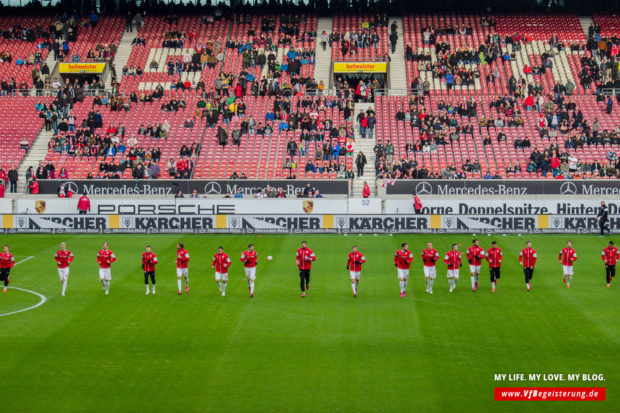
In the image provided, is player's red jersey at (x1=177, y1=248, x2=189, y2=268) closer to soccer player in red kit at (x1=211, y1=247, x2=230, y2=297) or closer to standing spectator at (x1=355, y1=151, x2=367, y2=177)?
soccer player in red kit at (x1=211, y1=247, x2=230, y2=297)

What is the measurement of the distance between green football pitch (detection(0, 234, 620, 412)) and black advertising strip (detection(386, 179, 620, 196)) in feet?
49.6

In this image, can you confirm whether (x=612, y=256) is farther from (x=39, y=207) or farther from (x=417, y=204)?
→ (x=39, y=207)

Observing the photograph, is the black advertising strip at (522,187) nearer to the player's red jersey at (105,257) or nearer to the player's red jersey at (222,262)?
the player's red jersey at (222,262)

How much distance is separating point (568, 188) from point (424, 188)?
8789 millimetres

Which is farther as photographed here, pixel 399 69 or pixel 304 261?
pixel 399 69

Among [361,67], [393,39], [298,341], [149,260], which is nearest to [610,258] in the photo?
[298,341]

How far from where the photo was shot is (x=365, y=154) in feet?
178

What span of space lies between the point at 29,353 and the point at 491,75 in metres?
49.7

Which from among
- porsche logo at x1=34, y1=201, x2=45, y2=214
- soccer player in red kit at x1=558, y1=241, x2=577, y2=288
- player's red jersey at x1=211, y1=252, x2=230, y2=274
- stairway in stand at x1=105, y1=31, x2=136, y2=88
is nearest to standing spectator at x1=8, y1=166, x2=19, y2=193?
porsche logo at x1=34, y1=201, x2=45, y2=214

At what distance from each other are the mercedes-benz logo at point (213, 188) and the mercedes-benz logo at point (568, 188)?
69.6 ft

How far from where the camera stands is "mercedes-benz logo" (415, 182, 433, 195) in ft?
158

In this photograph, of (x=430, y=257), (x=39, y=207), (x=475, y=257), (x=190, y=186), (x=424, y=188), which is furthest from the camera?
(x=190, y=186)

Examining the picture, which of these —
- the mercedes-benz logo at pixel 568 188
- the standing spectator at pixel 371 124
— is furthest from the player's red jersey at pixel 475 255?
the standing spectator at pixel 371 124

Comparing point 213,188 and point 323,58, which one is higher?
point 323,58
